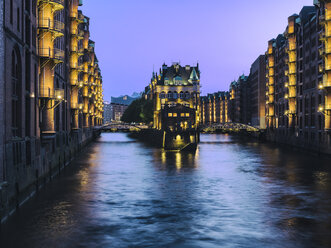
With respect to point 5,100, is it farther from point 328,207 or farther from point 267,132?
point 267,132

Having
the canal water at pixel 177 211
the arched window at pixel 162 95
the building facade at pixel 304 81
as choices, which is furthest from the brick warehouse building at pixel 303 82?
the arched window at pixel 162 95

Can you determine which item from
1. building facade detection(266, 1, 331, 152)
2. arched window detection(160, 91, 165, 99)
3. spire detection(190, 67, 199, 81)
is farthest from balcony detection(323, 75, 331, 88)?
spire detection(190, 67, 199, 81)

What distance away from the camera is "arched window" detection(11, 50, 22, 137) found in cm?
3575

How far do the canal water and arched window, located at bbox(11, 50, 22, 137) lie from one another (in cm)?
608

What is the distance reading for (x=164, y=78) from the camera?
194250 millimetres

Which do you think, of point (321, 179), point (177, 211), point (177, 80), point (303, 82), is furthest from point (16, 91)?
point (177, 80)

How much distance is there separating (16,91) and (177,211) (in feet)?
51.7

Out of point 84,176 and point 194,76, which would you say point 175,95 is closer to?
point 194,76

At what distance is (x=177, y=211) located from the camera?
3512 centimetres

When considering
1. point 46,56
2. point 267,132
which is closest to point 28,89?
point 46,56

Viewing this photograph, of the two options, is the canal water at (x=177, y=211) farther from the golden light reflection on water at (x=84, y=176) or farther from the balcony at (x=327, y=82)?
the balcony at (x=327, y=82)

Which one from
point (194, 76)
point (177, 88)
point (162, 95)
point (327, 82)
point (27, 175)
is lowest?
point (27, 175)

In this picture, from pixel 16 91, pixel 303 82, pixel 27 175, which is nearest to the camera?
pixel 16 91

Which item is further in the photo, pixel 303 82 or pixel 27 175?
pixel 303 82
